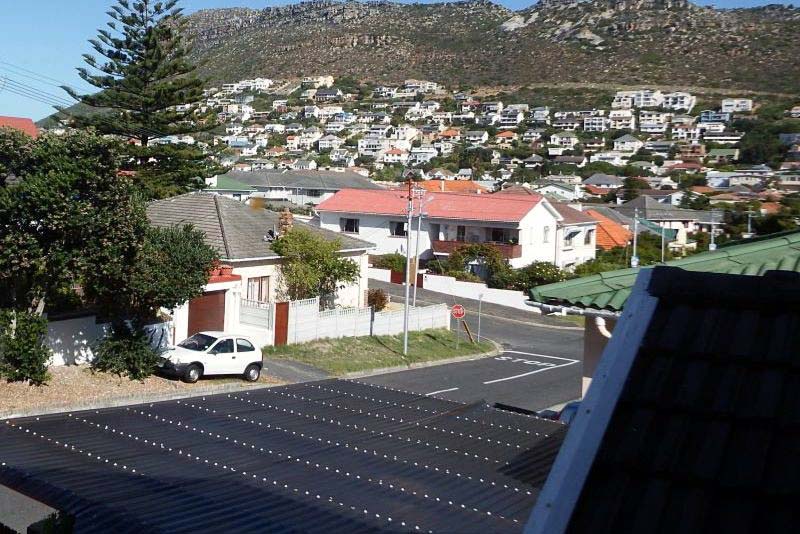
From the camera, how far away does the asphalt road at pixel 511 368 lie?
962 inches

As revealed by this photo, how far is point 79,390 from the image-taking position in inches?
729

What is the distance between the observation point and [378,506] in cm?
596

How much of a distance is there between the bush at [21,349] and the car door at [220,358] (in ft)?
14.1

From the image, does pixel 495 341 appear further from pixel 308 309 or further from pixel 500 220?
pixel 500 220

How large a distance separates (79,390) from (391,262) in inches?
1219

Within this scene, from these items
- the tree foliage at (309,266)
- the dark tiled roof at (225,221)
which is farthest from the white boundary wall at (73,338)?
the tree foliage at (309,266)

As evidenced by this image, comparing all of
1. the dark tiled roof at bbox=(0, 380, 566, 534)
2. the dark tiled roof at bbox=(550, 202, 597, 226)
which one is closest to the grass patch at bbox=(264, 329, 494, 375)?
the dark tiled roof at bbox=(0, 380, 566, 534)

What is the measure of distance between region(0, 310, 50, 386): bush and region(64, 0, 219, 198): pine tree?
20689mm

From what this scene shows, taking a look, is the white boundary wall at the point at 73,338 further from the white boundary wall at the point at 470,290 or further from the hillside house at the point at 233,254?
the white boundary wall at the point at 470,290

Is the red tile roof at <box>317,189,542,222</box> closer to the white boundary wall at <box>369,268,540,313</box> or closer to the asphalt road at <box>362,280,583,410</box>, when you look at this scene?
the white boundary wall at <box>369,268,540,313</box>

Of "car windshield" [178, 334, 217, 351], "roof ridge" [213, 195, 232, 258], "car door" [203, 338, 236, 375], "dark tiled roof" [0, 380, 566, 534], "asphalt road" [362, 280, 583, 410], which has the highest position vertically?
"roof ridge" [213, 195, 232, 258]

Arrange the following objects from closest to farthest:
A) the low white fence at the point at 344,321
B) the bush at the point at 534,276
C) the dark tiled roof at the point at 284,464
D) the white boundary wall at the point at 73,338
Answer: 1. the dark tiled roof at the point at 284,464
2. the white boundary wall at the point at 73,338
3. the low white fence at the point at 344,321
4. the bush at the point at 534,276

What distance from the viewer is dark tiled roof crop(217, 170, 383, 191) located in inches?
3615

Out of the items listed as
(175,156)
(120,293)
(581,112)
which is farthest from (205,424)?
(581,112)
